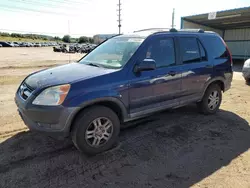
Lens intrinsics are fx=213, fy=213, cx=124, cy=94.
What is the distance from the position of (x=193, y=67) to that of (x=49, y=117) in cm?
299

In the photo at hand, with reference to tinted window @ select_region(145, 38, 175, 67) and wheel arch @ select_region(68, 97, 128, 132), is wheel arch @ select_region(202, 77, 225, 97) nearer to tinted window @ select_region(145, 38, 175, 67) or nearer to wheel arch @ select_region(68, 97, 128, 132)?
tinted window @ select_region(145, 38, 175, 67)

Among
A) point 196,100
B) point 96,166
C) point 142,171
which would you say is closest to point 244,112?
point 196,100

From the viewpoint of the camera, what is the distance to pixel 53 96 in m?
2.93

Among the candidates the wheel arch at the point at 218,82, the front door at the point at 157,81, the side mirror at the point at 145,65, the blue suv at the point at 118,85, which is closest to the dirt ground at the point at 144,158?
the blue suv at the point at 118,85

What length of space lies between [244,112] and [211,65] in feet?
5.25

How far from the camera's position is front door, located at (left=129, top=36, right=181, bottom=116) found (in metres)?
3.56

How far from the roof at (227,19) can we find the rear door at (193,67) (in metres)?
13.6

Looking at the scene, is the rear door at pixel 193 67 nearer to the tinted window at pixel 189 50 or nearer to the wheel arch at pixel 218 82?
the tinted window at pixel 189 50

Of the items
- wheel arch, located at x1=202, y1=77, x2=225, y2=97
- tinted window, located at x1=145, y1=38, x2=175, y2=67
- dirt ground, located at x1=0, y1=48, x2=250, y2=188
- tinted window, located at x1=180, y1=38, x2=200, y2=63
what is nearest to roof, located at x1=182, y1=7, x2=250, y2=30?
wheel arch, located at x1=202, y1=77, x2=225, y2=97

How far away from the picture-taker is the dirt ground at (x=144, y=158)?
270cm

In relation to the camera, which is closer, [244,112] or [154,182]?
[154,182]

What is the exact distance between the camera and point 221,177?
279 cm

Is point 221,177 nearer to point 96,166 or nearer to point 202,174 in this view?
point 202,174

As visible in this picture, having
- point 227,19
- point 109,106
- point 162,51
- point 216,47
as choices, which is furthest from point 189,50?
point 227,19
